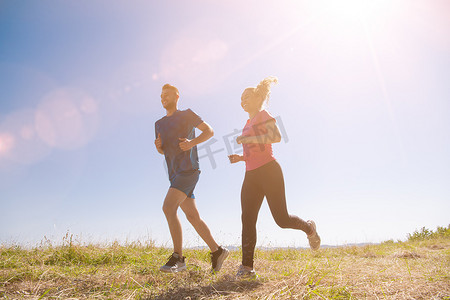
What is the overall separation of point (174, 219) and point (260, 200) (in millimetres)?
1120

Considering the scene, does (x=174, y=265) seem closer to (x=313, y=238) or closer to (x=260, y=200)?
(x=260, y=200)

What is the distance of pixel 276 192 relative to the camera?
3201 millimetres

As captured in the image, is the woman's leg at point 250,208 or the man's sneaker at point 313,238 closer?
the woman's leg at point 250,208

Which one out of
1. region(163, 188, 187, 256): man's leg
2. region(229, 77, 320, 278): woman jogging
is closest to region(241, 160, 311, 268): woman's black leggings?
region(229, 77, 320, 278): woman jogging

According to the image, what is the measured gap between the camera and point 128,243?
20.1 ft

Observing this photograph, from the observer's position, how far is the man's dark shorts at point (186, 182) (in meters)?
3.43

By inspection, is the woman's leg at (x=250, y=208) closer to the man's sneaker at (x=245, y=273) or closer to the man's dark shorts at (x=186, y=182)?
the man's sneaker at (x=245, y=273)

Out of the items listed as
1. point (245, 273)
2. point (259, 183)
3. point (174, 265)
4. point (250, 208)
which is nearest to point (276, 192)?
point (259, 183)

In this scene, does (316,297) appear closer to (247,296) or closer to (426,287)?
(247,296)

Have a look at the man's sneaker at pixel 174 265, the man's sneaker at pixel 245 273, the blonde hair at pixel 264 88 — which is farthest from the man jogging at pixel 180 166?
the blonde hair at pixel 264 88

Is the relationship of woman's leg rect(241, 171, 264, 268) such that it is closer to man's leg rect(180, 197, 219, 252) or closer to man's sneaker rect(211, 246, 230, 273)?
man's sneaker rect(211, 246, 230, 273)

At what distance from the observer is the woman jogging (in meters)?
3.20

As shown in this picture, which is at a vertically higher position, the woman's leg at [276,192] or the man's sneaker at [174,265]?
the woman's leg at [276,192]

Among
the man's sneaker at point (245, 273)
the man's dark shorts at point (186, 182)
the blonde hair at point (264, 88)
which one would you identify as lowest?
the man's sneaker at point (245, 273)
